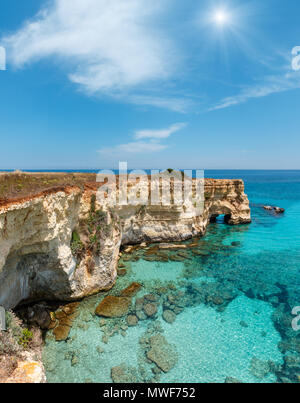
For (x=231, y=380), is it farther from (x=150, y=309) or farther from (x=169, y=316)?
(x=150, y=309)

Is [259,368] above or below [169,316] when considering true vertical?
below

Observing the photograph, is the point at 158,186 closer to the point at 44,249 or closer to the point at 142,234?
the point at 142,234

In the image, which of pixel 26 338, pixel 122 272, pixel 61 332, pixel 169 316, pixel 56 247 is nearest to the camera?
pixel 26 338

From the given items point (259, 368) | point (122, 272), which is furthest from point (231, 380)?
point (122, 272)

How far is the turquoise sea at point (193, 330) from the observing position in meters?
8.63

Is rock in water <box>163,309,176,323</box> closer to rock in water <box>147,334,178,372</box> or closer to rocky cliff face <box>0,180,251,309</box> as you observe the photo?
rock in water <box>147,334,178,372</box>

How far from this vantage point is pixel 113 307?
12039mm

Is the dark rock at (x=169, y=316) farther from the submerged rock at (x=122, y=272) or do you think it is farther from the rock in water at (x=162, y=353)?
the submerged rock at (x=122, y=272)

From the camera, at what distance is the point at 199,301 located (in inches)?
513

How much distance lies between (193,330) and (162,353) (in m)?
2.21

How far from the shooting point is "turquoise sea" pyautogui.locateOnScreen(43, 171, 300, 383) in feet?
28.3

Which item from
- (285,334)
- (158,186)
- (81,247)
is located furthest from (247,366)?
(158,186)

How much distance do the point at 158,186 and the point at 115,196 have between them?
6172mm

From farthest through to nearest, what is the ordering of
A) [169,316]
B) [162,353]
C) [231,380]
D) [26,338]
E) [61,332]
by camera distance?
[169,316] < [61,332] < [162,353] < [26,338] < [231,380]
